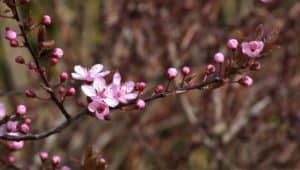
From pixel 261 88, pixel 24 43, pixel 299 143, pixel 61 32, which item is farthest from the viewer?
pixel 61 32

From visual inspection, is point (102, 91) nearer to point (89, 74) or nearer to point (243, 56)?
point (89, 74)

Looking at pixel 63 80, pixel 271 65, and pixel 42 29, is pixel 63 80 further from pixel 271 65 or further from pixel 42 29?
pixel 271 65

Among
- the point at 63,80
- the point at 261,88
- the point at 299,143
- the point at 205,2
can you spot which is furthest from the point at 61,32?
the point at 63,80

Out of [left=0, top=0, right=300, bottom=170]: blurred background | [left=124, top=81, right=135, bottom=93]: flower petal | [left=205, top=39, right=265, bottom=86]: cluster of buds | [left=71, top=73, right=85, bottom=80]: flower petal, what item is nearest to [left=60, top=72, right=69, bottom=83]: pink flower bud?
[left=71, top=73, right=85, bottom=80]: flower petal

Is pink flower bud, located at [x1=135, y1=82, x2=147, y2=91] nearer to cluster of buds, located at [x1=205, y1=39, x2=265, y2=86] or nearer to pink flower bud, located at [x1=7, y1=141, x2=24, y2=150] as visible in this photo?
cluster of buds, located at [x1=205, y1=39, x2=265, y2=86]

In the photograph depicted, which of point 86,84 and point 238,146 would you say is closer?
point 86,84

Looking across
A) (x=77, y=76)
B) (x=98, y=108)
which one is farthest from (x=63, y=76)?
(x=98, y=108)

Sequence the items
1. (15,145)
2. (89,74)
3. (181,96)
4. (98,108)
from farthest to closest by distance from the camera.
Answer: (181,96) → (15,145) → (89,74) → (98,108)
